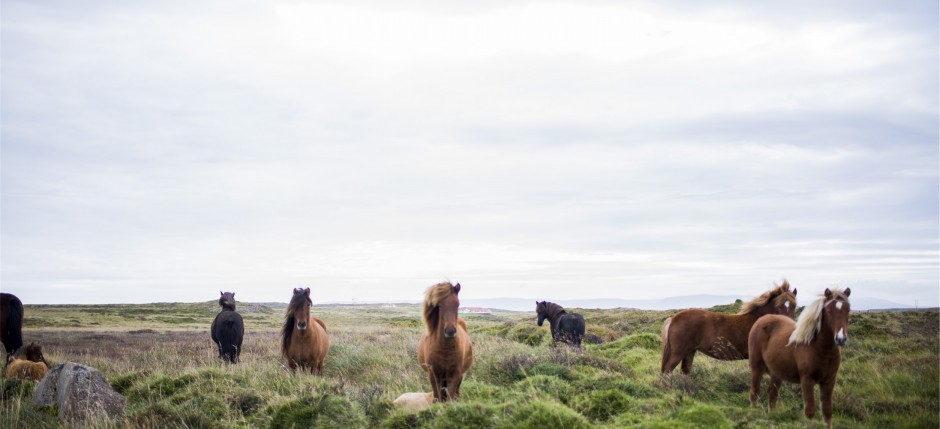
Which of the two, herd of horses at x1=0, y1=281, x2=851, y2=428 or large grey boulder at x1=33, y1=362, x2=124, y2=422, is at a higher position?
herd of horses at x1=0, y1=281, x2=851, y2=428

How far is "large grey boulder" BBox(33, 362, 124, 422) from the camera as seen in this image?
9.95 meters

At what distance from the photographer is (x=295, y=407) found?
8.60 metres

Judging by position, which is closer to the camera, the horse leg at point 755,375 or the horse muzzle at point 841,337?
the horse muzzle at point 841,337

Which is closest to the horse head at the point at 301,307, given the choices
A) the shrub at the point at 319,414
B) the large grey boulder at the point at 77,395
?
the large grey boulder at the point at 77,395

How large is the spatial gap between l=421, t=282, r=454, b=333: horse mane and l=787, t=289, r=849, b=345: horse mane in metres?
5.26

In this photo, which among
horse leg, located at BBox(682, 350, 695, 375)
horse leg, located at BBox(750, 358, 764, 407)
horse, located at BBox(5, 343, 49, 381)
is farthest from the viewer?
horse, located at BBox(5, 343, 49, 381)

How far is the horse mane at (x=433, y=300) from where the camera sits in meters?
8.90

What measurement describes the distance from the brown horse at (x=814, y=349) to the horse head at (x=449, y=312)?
512 cm

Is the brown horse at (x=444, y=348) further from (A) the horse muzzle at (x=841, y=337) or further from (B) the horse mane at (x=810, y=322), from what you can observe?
(A) the horse muzzle at (x=841, y=337)

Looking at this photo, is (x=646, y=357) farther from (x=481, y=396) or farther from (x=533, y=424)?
(x=533, y=424)

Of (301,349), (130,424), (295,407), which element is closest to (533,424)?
(295,407)

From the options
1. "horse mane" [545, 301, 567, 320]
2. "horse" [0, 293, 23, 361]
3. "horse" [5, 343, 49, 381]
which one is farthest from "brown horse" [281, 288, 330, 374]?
"horse" [0, 293, 23, 361]

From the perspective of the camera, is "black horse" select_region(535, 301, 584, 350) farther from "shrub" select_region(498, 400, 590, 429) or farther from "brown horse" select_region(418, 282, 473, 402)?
"shrub" select_region(498, 400, 590, 429)

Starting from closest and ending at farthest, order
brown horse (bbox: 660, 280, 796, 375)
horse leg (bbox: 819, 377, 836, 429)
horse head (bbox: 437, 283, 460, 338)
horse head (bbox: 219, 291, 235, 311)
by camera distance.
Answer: horse leg (bbox: 819, 377, 836, 429) → horse head (bbox: 437, 283, 460, 338) → brown horse (bbox: 660, 280, 796, 375) → horse head (bbox: 219, 291, 235, 311)
